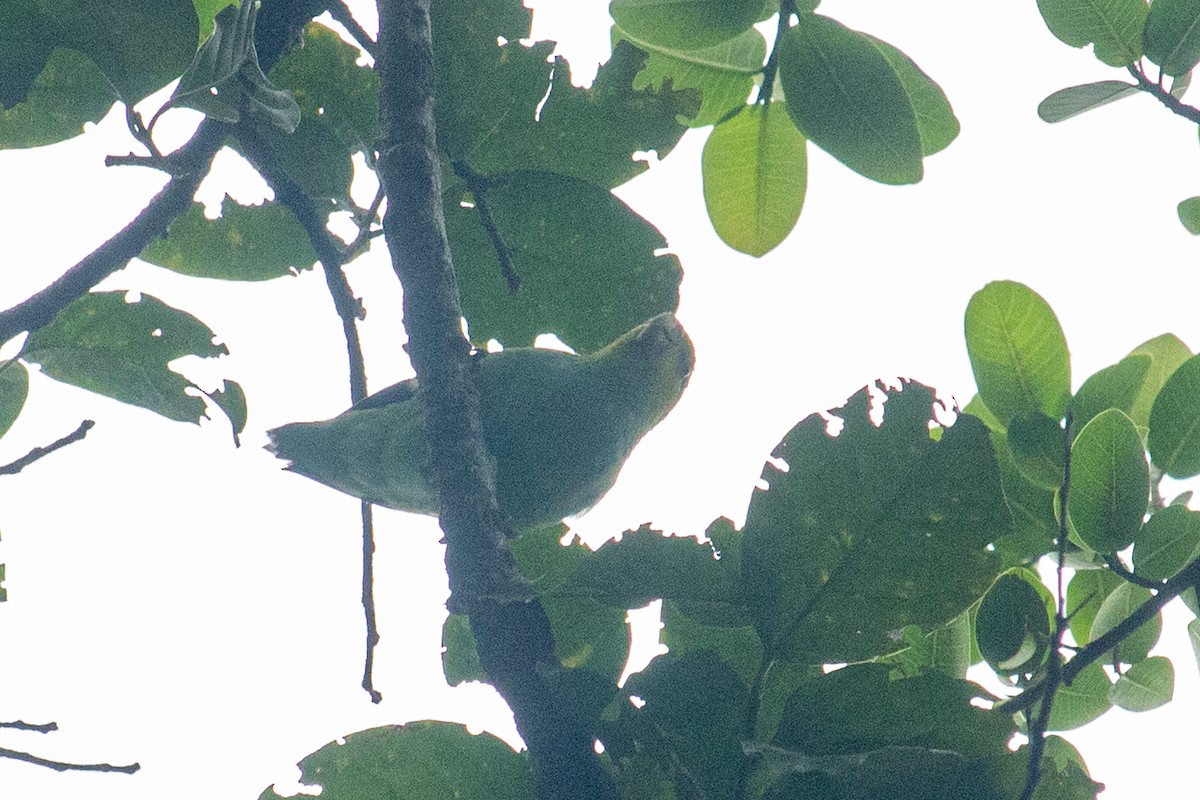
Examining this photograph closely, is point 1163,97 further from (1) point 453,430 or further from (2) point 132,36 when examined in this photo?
(2) point 132,36

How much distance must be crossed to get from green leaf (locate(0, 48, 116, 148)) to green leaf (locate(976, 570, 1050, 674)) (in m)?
1.54

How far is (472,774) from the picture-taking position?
1.36 m

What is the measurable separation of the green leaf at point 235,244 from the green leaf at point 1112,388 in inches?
55.8

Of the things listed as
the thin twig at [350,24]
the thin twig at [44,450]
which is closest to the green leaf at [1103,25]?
the thin twig at [350,24]

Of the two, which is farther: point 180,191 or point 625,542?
point 180,191

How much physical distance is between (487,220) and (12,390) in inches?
35.9

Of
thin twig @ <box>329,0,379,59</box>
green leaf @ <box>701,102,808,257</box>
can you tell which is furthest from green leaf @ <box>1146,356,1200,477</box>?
thin twig @ <box>329,0,379,59</box>

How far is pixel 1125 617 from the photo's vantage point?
5.90 feet

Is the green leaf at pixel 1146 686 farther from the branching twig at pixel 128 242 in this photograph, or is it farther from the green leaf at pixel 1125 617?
the branching twig at pixel 128 242

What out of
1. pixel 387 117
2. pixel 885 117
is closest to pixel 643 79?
pixel 885 117

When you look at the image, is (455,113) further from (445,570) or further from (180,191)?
(445,570)

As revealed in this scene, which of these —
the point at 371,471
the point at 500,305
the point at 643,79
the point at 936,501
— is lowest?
the point at 936,501

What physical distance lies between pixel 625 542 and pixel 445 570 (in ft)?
0.81

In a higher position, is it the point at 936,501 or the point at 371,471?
the point at 371,471
